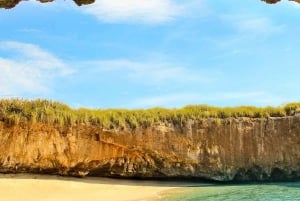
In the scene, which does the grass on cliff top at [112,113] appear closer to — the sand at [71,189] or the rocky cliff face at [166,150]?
the rocky cliff face at [166,150]

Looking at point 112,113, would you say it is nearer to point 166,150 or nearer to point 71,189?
point 166,150

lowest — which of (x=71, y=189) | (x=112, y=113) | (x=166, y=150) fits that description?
(x=71, y=189)

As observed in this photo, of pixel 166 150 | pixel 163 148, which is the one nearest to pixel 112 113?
pixel 163 148

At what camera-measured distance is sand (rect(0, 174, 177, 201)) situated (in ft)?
42.3

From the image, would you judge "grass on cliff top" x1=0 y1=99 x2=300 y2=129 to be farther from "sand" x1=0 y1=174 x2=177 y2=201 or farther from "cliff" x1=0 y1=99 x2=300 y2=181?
"sand" x1=0 y1=174 x2=177 y2=201

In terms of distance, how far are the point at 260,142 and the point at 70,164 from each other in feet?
27.4

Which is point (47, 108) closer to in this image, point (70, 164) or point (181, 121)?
point (70, 164)

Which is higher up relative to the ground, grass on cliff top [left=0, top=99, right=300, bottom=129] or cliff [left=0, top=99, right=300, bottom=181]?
grass on cliff top [left=0, top=99, right=300, bottom=129]

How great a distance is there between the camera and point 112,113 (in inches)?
685

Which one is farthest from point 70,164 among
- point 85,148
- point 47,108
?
point 47,108

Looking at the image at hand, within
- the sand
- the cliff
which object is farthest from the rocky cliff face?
the sand

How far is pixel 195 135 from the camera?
721 inches

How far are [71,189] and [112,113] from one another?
152 inches

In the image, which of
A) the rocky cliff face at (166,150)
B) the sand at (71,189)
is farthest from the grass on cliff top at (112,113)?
the sand at (71,189)
